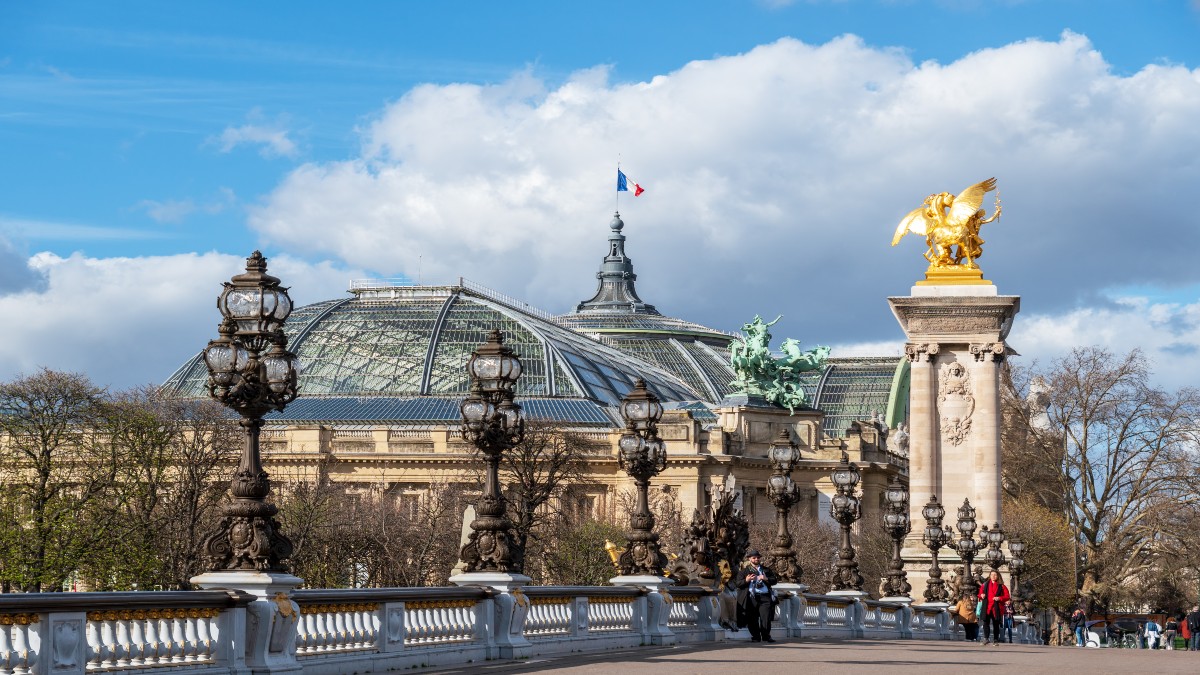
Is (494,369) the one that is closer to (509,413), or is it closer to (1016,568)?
(509,413)

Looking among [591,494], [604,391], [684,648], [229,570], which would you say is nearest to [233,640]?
[229,570]

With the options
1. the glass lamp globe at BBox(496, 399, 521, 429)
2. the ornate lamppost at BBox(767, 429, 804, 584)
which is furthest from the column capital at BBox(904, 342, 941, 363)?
the glass lamp globe at BBox(496, 399, 521, 429)

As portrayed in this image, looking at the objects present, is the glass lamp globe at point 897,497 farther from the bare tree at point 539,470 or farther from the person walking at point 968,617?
the bare tree at point 539,470

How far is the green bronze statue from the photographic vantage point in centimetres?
11344

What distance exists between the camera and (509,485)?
302ft

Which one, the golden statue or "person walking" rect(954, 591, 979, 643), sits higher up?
the golden statue

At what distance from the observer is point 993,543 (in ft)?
185

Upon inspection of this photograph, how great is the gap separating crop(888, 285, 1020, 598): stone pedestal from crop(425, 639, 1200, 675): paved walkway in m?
25.9

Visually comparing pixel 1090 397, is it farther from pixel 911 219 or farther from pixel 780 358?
pixel 780 358

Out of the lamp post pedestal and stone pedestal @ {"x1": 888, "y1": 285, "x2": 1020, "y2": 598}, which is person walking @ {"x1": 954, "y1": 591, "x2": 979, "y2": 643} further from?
stone pedestal @ {"x1": 888, "y1": 285, "x2": 1020, "y2": 598}

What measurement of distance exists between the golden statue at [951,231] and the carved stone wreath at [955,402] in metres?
2.75

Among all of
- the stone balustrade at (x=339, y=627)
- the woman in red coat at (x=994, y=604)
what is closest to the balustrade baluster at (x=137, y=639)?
Answer: the stone balustrade at (x=339, y=627)

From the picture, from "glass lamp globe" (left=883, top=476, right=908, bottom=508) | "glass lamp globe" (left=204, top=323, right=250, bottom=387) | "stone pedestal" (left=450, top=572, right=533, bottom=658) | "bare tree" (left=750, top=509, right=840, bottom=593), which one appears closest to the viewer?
"glass lamp globe" (left=204, top=323, right=250, bottom=387)

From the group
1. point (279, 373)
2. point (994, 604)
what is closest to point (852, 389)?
point (994, 604)
